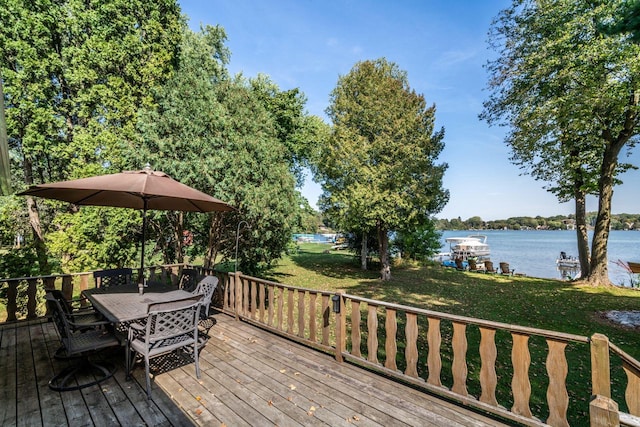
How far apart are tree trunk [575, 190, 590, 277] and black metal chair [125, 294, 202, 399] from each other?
15.2 m

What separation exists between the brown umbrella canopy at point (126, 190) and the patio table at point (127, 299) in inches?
54.6

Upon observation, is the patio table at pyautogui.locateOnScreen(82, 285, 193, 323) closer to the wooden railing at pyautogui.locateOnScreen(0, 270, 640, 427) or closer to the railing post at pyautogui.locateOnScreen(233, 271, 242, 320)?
the railing post at pyautogui.locateOnScreen(233, 271, 242, 320)

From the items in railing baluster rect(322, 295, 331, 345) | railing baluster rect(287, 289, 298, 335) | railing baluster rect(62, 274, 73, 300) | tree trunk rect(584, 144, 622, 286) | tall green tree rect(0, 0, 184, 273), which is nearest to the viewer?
railing baluster rect(322, 295, 331, 345)

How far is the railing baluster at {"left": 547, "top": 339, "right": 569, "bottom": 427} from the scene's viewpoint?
2.31 meters

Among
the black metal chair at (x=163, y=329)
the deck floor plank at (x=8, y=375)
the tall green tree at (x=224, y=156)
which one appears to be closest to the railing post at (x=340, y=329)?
the black metal chair at (x=163, y=329)

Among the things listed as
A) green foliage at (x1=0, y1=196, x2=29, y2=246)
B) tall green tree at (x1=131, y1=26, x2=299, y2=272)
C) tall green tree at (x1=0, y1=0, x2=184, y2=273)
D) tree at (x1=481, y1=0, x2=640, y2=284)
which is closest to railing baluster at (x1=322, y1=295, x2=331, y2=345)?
tall green tree at (x1=131, y1=26, x2=299, y2=272)

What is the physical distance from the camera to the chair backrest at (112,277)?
5312mm

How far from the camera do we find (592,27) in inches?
342

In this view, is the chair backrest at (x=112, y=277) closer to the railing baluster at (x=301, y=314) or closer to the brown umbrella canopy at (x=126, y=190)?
the brown umbrella canopy at (x=126, y=190)

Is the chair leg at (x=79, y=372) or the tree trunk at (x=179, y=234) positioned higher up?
the tree trunk at (x=179, y=234)

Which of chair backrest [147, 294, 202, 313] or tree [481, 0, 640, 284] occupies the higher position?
tree [481, 0, 640, 284]

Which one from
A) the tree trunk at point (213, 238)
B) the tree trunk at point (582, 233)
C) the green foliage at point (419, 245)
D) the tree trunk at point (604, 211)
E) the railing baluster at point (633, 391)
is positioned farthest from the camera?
the green foliage at point (419, 245)

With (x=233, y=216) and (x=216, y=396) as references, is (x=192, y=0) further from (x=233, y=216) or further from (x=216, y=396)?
(x=216, y=396)

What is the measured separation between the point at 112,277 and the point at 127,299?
1.93m
